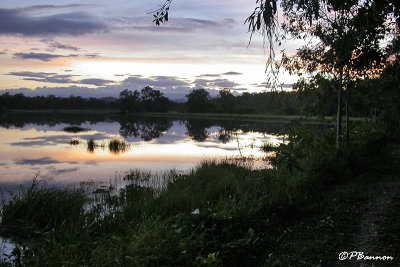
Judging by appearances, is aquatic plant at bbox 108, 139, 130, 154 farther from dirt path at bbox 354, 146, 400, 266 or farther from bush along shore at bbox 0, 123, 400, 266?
dirt path at bbox 354, 146, 400, 266

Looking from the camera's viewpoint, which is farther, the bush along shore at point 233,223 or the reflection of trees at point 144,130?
the reflection of trees at point 144,130

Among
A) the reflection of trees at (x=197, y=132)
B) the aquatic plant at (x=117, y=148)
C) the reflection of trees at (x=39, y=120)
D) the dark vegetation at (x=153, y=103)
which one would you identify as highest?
the dark vegetation at (x=153, y=103)

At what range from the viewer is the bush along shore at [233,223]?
455 centimetres

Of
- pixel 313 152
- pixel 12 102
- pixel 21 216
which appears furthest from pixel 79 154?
pixel 12 102

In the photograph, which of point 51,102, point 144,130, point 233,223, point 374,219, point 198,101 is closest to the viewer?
point 233,223

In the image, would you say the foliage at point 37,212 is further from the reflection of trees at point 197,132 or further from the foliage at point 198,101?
the foliage at point 198,101

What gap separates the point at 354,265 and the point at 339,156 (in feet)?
21.9

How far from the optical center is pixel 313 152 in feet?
36.4

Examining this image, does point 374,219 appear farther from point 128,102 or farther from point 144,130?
point 128,102

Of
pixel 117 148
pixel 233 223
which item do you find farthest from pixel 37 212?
pixel 117 148

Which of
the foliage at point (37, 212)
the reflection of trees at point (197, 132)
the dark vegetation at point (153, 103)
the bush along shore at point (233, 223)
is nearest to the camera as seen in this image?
the bush along shore at point (233, 223)

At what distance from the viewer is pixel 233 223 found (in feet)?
18.4

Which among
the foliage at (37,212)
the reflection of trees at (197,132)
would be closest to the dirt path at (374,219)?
the foliage at (37,212)

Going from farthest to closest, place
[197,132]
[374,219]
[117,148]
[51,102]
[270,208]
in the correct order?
[51,102] < [197,132] < [117,148] < [270,208] < [374,219]
